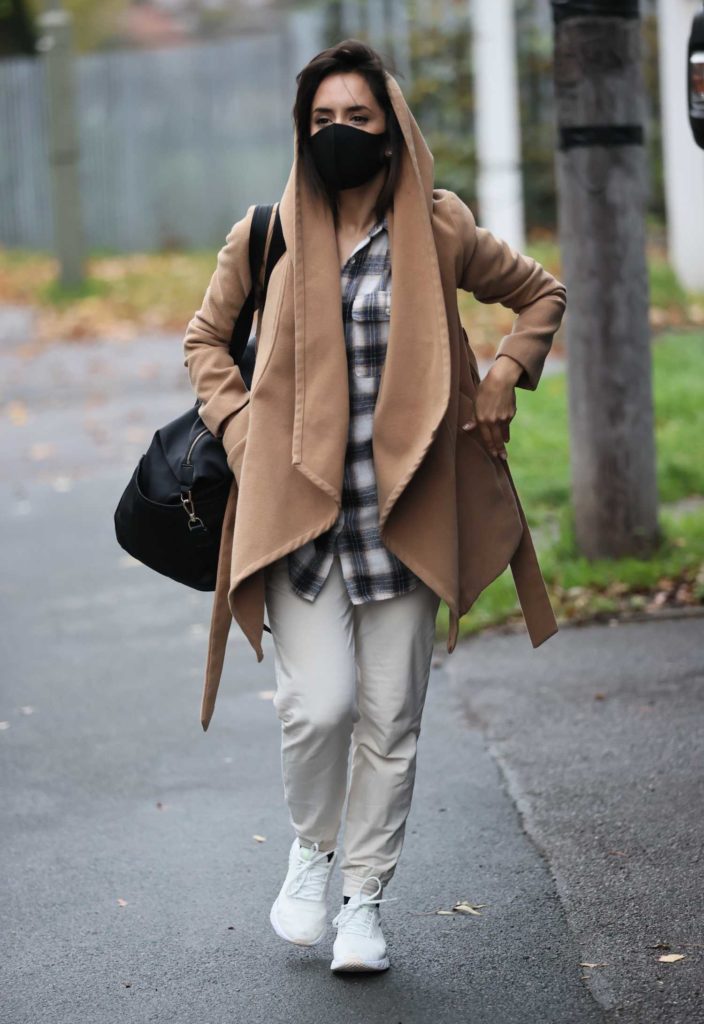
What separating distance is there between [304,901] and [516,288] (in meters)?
1.53

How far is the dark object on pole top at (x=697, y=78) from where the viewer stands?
5180 mm

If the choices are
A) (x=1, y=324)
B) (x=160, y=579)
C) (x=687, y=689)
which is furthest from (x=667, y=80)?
(x=687, y=689)

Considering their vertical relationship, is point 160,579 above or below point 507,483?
below

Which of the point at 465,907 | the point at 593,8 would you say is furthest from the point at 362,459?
the point at 593,8

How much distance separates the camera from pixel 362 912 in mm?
3910

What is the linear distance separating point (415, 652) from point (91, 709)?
2.69 metres

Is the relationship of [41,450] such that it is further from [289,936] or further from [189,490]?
[289,936]

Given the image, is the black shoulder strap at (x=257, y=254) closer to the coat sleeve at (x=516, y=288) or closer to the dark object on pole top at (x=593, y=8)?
the coat sleeve at (x=516, y=288)

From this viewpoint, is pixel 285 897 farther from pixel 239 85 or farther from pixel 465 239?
pixel 239 85

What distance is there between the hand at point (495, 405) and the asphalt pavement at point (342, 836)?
122 cm

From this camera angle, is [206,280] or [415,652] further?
[206,280]

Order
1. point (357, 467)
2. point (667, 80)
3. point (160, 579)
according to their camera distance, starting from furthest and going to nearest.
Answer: point (667, 80), point (160, 579), point (357, 467)

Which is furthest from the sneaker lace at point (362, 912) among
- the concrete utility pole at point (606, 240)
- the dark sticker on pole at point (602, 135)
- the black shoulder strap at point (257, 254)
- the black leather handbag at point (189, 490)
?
the dark sticker on pole at point (602, 135)

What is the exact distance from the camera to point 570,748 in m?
5.44
